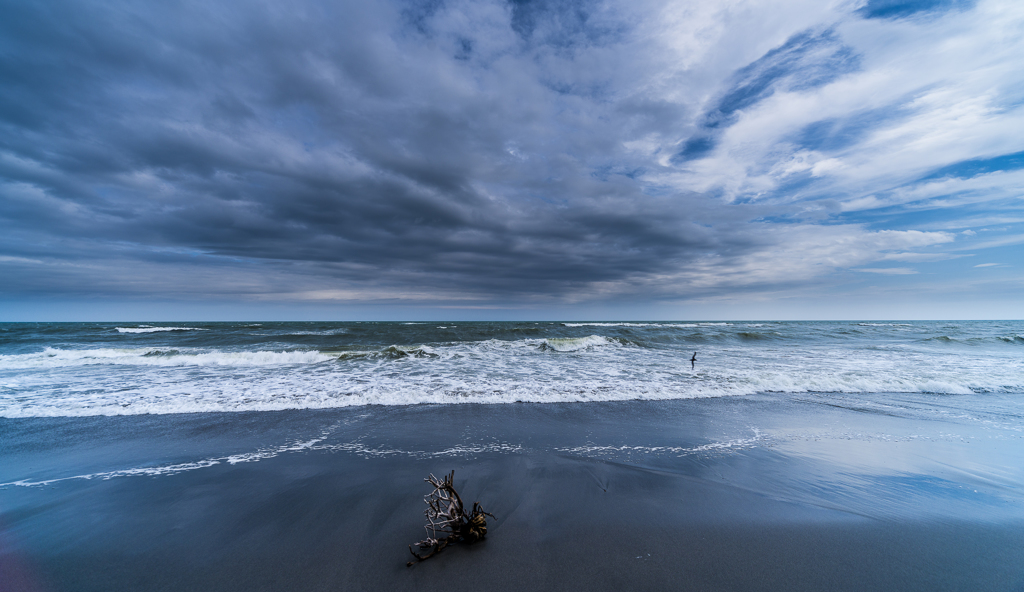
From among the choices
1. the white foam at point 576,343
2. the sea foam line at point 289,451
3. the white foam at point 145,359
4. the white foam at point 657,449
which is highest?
the white foam at point 145,359

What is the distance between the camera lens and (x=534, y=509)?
392 cm

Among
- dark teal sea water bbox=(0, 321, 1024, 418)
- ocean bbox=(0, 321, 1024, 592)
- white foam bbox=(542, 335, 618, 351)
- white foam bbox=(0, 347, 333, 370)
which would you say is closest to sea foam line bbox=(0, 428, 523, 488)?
ocean bbox=(0, 321, 1024, 592)

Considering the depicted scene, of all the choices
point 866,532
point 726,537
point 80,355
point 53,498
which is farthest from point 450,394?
point 80,355

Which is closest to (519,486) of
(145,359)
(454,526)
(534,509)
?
(534,509)

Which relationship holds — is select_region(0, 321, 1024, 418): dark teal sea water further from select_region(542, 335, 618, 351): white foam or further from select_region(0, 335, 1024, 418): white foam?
select_region(542, 335, 618, 351): white foam

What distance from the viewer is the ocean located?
3012mm

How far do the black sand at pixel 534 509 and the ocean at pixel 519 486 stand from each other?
26 millimetres

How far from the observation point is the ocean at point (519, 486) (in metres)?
3.01

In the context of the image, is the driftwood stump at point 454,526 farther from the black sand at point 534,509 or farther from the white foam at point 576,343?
the white foam at point 576,343

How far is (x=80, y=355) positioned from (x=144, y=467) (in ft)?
64.5

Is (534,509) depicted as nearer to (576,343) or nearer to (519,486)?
(519,486)

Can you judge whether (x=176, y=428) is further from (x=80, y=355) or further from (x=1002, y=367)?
(x=1002, y=367)

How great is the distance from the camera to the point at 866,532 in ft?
11.6

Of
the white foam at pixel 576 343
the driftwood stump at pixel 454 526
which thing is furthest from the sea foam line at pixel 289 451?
the white foam at pixel 576 343
